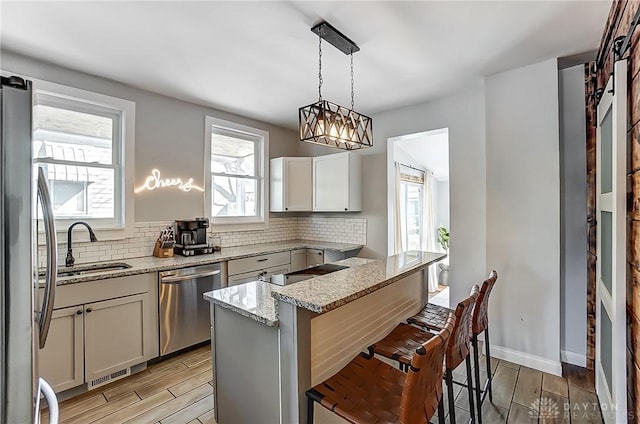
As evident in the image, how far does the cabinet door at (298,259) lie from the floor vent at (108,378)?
2.00 m

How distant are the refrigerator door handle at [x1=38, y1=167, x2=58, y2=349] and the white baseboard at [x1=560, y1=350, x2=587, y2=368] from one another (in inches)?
141

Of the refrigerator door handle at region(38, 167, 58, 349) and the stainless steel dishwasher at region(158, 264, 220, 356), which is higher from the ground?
the refrigerator door handle at region(38, 167, 58, 349)

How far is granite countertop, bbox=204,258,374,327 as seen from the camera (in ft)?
4.94

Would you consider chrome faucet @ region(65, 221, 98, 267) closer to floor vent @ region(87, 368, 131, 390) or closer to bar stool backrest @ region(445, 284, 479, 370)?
floor vent @ region(87, 368, 131, 390)

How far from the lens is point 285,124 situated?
459cm

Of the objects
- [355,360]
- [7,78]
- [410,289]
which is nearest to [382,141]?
[410,289]

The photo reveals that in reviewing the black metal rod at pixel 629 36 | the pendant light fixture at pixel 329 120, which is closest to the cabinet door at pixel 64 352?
the pendant light fixture at pixel 329 120

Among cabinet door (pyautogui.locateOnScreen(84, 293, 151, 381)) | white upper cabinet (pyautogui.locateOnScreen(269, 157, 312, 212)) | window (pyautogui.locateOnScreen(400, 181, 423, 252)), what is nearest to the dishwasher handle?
cabinet door (pyautogui.locateOnScreen(84, 293, 151, 381))

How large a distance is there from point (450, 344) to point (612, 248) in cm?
109

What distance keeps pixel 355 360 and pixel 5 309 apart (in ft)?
4.56

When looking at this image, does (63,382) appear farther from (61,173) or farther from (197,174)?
(197,174)

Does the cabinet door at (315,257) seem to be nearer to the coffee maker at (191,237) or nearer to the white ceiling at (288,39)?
the coffee maker at (191,237)

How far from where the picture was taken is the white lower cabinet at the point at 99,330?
222 centimetres

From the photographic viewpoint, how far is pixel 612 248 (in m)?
1.71
